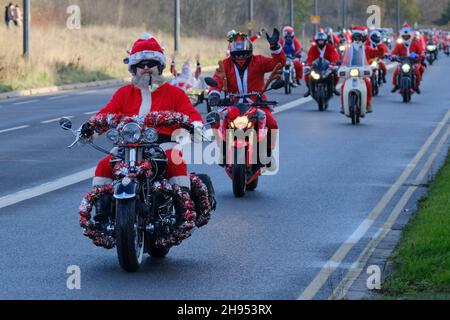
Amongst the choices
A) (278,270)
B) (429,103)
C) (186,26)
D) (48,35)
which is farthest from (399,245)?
(186,26)

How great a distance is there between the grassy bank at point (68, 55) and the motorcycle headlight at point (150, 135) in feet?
92.8

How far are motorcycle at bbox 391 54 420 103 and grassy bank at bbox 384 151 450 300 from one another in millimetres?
19581

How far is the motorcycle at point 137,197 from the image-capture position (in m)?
9.76

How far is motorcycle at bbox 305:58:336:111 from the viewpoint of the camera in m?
30.3

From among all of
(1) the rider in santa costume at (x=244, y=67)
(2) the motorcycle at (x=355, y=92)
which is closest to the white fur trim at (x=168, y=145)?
(1) the rider in santa costume at (x=244, y=67)

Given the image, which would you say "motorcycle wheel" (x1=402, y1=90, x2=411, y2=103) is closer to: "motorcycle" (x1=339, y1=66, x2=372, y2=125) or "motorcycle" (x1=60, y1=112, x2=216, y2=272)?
"motorcycle" (x1=339, y1=66, x2=372, y2=125)

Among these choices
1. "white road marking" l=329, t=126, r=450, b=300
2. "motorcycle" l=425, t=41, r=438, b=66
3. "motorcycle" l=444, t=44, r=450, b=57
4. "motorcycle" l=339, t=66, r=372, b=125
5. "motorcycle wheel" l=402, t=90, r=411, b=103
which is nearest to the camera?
"white road marking" l=329, t=126, r=450, b=300

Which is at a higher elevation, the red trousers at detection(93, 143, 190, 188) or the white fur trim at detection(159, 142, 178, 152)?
the white fur trim at detection(159, 142, 178, 152)

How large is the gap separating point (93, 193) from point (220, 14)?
9315cm

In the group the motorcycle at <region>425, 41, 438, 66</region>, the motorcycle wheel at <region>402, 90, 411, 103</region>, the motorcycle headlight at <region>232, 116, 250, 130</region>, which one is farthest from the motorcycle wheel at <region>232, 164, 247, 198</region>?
the motorcycle at <region>425, 41, 438, 66</region>

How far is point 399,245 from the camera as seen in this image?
1136 centimetres

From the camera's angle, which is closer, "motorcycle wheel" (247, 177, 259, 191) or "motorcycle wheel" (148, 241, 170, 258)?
"motorcycle wheel" (148, 241, 170, 258)

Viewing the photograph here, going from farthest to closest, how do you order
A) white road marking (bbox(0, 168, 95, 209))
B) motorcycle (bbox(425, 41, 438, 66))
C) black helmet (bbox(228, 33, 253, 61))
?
motorcycle (bbox(425, 41, 438, 66))
black helmet (bbox(228, 33, 253, 61))
white road marking (bbox(0, 168, 95, 209))

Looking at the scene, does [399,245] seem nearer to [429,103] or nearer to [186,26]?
[429,103]
